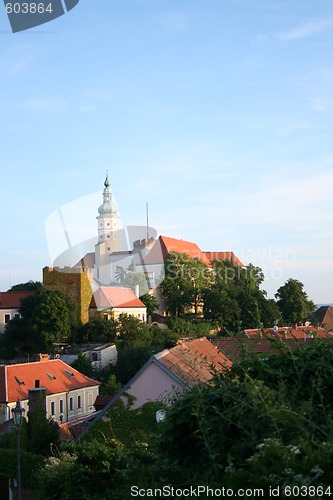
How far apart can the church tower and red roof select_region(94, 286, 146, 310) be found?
3001cm

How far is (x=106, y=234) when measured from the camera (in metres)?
109

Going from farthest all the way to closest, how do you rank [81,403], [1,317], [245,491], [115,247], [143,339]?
1. [115,247]
2. [1,317]
3. [143,339]
4. [81,403]
5. [245,491]

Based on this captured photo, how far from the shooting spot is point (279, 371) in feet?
22.1

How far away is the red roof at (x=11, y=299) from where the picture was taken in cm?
5991

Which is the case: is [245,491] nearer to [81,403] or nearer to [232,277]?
[81,403]

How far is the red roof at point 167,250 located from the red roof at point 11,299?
26.6 metres

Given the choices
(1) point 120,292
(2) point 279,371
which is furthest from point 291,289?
(2) point 279,371


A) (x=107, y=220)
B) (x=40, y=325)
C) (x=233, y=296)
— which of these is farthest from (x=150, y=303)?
(x=107, y=220)

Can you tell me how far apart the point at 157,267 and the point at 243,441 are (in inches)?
3116

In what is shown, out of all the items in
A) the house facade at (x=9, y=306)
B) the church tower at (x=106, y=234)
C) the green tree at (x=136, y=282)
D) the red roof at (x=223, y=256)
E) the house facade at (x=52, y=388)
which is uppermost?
the church tower at (x=106, y=234)

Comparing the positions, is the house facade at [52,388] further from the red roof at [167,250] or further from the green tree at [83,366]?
the red roof at [167,250]

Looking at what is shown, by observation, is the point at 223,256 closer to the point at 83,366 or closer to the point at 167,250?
the point at 167,250

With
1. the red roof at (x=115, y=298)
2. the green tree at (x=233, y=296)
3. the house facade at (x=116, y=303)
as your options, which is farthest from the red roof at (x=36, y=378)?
the red roof at (x=115, y=298)

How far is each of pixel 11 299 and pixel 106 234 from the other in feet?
163
